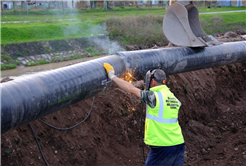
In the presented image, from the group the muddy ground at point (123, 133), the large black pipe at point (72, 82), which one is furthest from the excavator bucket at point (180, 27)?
the muddy ground at point (123, 133)

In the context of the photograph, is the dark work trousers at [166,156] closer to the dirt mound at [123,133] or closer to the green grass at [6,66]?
the dirt mound at [123,133]

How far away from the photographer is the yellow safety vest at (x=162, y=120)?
3.80m

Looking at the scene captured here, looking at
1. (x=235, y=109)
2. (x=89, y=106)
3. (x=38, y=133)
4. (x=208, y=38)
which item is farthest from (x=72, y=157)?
(x=235, y=109)

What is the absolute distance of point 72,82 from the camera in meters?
4.31

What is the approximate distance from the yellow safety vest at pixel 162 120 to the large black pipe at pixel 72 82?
4.17 feet

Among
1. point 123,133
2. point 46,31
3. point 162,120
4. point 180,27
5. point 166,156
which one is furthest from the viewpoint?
point 46,31

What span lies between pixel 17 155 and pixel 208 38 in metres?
5.75

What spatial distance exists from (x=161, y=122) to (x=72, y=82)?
5.10ft

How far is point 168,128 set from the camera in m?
3.87

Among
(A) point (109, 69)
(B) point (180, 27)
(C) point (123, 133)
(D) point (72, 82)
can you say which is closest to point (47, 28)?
(B) point (180, 27)

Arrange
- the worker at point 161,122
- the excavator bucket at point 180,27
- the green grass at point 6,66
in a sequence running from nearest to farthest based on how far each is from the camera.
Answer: the worker at point 161,122 < the excavator bucket at point 180,27 < the green grass at point 6,66

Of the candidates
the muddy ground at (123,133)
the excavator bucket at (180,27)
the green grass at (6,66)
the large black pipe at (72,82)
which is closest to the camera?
the large black pipe at (72,82)

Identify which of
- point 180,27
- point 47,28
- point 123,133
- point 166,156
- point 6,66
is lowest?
point 123,133

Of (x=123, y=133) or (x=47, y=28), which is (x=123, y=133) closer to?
(x=123, y=133)
